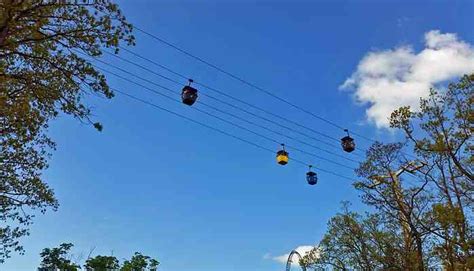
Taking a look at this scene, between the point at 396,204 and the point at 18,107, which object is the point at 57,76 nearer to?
the point at 18,107

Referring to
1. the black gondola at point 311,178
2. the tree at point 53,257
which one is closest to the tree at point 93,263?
the tree at point 53,257

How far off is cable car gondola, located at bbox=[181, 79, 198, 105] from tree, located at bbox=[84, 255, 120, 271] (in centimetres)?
2637

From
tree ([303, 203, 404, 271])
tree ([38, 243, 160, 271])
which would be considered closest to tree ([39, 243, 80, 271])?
tree ([38, 243, 160, 271])

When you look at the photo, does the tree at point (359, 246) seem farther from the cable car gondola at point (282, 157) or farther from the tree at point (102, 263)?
the tree at point (102, 263)

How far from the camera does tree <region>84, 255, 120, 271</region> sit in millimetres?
32922

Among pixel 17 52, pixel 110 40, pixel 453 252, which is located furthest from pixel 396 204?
pixel 17 52

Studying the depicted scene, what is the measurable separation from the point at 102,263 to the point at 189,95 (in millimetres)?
26590

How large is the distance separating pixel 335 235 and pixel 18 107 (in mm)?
16779

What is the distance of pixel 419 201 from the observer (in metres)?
16.6

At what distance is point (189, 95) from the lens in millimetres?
10539

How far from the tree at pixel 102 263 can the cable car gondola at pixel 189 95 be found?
26.4 meters

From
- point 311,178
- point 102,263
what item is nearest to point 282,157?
point 311,178

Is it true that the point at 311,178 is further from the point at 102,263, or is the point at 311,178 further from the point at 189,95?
the point at 102,263

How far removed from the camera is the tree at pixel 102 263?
32.9 m
